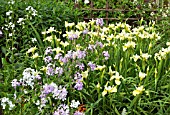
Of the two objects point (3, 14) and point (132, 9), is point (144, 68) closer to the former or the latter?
point (3, 14)

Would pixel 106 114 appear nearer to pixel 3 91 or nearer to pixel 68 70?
pixel 68 70

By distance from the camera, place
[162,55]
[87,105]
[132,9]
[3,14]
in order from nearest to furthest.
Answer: [87,105]
[162,55]
[3,14]
[132,9]

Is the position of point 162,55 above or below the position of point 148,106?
above

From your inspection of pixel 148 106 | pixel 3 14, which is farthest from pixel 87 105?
pixel 3 14

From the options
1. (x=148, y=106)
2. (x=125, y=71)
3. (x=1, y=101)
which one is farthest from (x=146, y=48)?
(x=1, y=101)

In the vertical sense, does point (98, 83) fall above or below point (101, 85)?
above

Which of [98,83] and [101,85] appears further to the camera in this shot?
[101,85]

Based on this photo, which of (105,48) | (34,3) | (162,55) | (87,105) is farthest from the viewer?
(34,3)

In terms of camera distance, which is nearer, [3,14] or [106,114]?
[106,114]

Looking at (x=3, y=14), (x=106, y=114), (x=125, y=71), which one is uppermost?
(x=3, y=14)
